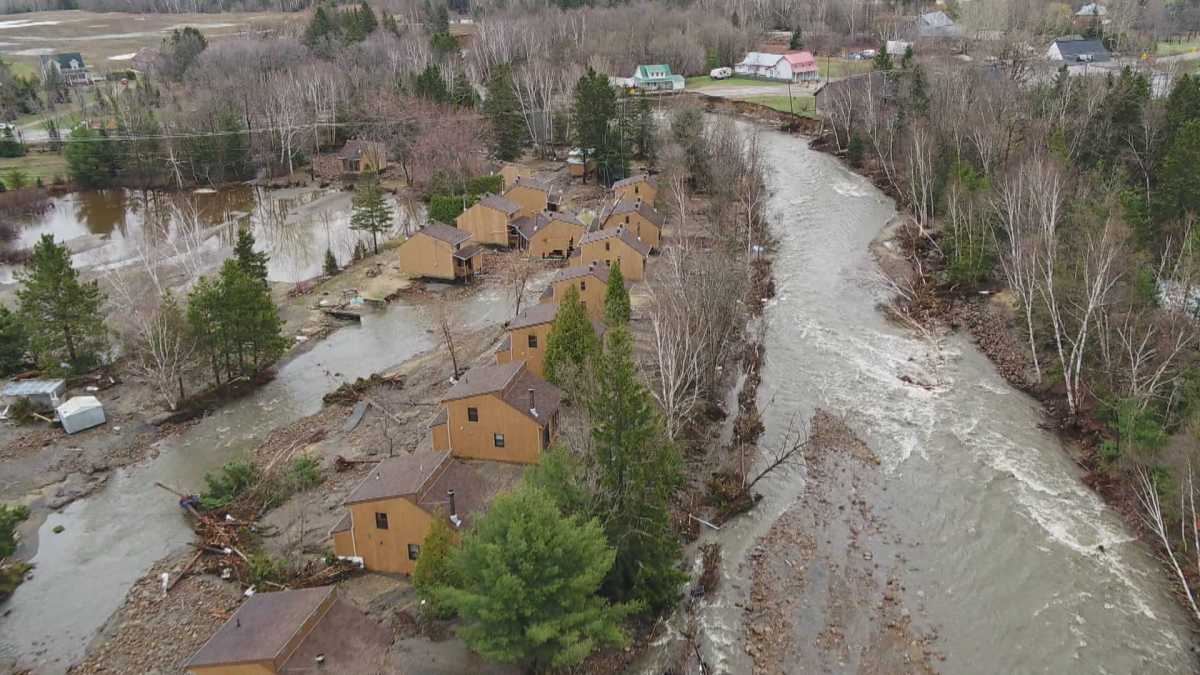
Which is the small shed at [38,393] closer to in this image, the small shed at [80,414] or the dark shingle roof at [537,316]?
the small shed at [80,414]

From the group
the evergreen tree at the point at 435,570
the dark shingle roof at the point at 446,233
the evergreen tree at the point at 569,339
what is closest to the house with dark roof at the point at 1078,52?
the dark shingle roof at the point at 446,233

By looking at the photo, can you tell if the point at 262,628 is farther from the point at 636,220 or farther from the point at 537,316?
the point at 636,220

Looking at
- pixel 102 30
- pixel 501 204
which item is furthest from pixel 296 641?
pixel 102 30

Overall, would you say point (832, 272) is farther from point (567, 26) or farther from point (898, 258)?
point (567, 26)

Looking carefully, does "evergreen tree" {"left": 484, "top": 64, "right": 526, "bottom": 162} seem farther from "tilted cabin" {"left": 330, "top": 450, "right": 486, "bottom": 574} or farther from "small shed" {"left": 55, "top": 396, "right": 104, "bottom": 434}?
"tilted cabin" {"left": 330, "top": 450, "right": 486, "bottom": 574}

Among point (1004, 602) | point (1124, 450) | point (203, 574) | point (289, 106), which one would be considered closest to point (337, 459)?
point (203, 574)

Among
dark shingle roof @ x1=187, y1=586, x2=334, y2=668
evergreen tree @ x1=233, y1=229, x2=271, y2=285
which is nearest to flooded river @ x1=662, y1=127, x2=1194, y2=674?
dark shingle roof @ x1=187, y1=586, x2=334, y2=668
